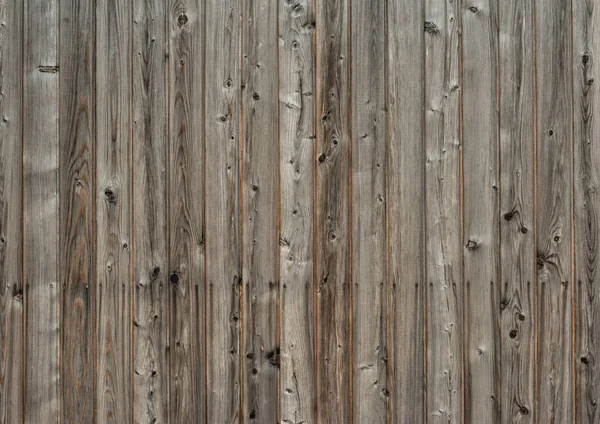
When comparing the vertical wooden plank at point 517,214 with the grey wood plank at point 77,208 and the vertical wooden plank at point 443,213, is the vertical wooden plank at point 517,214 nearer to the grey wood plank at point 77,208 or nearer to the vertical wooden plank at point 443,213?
the vertical wooden plank at point 443,213

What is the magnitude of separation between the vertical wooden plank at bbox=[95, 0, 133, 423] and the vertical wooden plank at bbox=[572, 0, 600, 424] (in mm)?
1249

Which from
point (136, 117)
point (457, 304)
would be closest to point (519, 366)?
point (457, 304)

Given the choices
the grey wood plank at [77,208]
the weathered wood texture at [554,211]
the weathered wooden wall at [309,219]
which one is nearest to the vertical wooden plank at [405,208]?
the weathered wooden wall at [309,219]

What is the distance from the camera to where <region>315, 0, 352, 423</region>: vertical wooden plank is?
1.42m

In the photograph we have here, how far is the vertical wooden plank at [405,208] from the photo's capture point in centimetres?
142

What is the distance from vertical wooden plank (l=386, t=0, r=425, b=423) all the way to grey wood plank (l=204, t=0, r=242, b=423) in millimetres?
424

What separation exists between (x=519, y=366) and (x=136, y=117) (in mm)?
1271

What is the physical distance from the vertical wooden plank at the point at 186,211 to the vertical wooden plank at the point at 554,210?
37.1 inches

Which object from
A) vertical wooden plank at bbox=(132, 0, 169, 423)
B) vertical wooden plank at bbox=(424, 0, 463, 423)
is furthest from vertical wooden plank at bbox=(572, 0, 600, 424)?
vertical wooden plank at bbox=(132, 0, 169, 423)

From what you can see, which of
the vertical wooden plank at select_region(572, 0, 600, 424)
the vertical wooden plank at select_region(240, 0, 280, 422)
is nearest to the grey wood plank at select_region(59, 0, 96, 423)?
the vertical wooden plank at select_region(240, 0, 280, 422)

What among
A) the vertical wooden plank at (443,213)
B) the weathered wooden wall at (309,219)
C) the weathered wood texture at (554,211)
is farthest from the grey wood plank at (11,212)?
the weathered wood texture at (554,211)

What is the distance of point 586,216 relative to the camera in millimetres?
1441

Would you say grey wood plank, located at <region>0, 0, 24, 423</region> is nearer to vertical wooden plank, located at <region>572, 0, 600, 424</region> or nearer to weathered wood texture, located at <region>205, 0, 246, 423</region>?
weathered wood texture, located at <region>205, 0, 246, 423</region>

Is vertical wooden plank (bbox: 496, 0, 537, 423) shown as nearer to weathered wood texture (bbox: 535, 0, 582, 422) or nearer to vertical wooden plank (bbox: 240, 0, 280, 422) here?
weathered wood texture (bbox: 535, 0, 582, 422)
